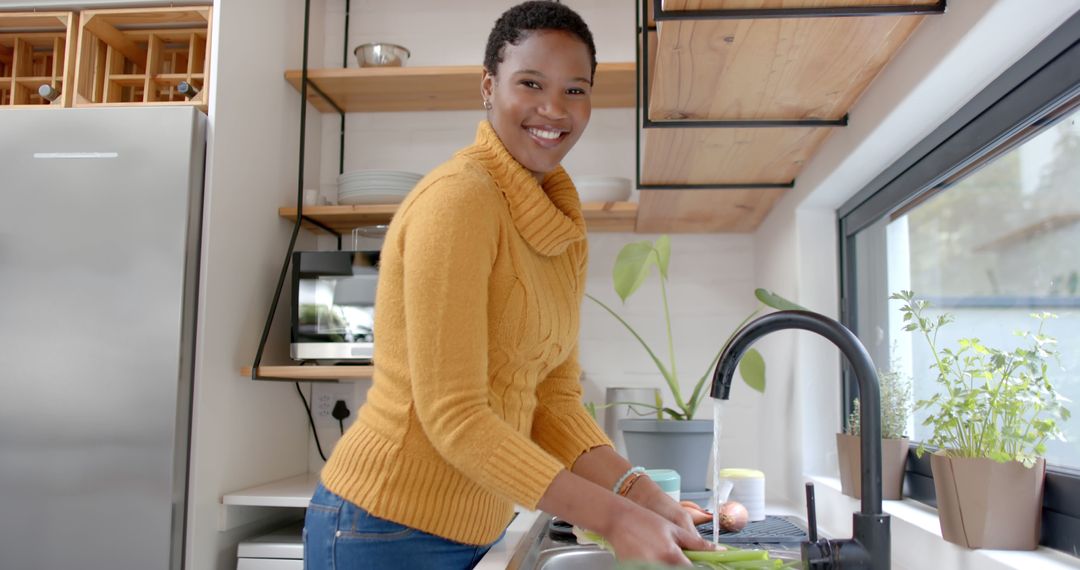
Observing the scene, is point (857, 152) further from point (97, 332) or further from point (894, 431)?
point (97, 332)

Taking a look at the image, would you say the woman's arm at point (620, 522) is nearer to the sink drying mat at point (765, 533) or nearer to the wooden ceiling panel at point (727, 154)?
the sink drying mat at point (765, 533)

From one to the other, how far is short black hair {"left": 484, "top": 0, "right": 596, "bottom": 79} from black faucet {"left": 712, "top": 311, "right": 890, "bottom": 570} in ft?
1.44

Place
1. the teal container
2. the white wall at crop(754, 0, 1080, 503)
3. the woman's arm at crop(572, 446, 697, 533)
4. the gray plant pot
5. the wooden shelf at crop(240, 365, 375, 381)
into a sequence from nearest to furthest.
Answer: the white wall at crop(754, 0, 1080, 503)
the woman's arm at crop(572, 446, 697, 533)
the teal container
the gray plant pot
the wooden shelf at crop(240, 365, 375, 381)

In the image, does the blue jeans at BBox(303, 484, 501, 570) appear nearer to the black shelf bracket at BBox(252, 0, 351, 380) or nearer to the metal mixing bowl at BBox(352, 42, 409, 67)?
the black shelf bracket at BBox(252, 0, 351, 380)

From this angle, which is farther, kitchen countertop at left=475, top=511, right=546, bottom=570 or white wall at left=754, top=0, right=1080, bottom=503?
kitchen countertop at left=475, top=511, right=546, bottom=570

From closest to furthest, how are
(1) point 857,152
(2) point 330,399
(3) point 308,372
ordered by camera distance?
(1) point 857,152
(3) point 308,372
(2) point 330,399

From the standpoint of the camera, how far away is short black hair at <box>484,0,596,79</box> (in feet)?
3.62

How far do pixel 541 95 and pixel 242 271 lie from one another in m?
1.47

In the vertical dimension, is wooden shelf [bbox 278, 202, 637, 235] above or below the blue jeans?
above

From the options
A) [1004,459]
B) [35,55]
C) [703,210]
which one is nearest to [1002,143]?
[1004,459]

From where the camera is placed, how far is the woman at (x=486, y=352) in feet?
3.03

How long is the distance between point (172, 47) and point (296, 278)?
80cm

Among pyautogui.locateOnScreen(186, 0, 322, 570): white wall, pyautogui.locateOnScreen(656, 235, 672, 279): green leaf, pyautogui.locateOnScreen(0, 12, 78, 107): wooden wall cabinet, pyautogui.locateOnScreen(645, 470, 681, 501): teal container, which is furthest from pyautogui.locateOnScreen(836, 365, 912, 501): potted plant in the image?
pyautogui.locateOnScreen(0, 12, 78, 107): wooden wall cabinet

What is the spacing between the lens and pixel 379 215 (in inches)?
101
